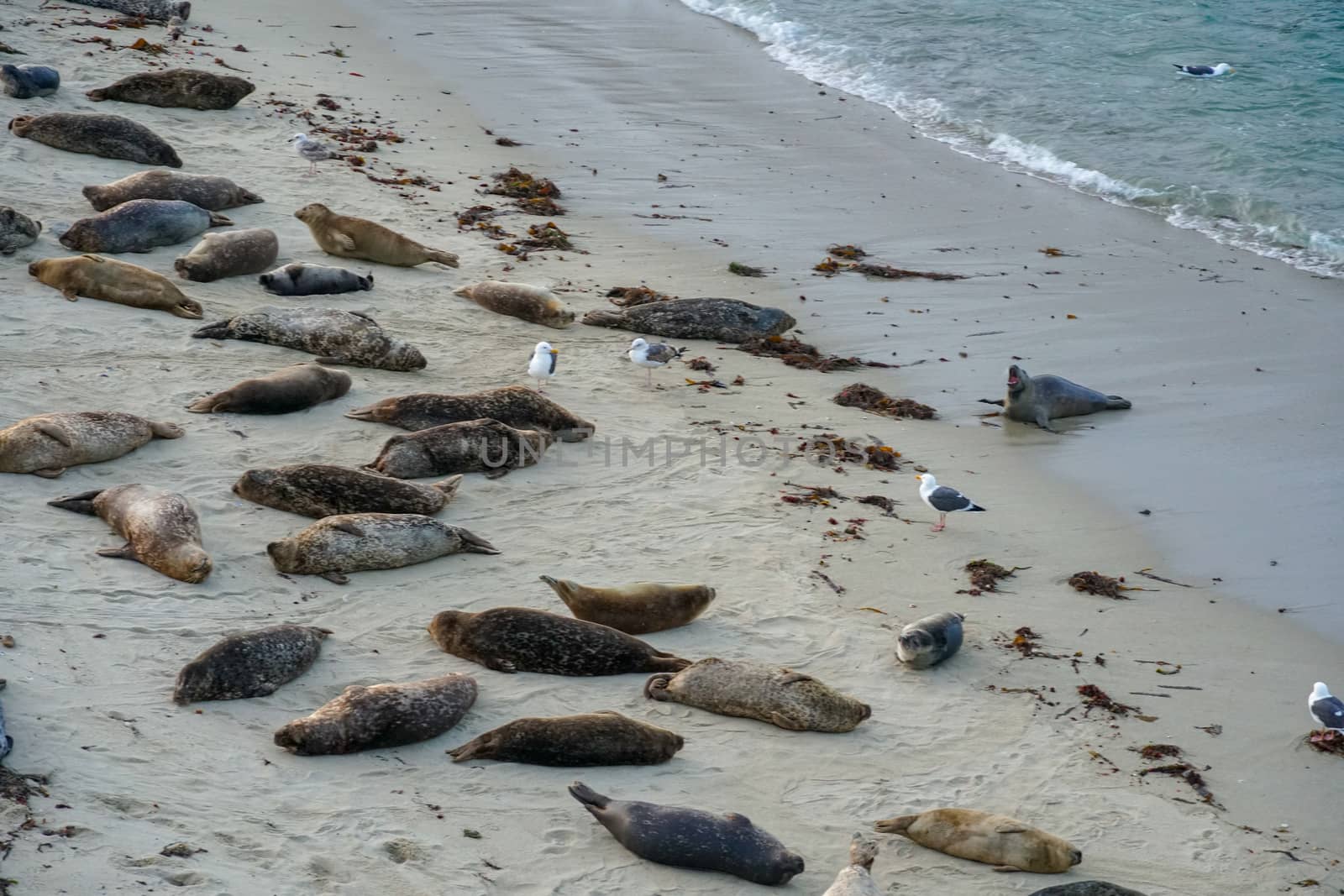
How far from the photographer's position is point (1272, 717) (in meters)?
5.61

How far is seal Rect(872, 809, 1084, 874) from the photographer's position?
4566 mm

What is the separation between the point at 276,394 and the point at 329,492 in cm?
123

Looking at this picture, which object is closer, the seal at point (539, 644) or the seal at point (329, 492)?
the seal at point (539, 644)

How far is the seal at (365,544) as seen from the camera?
5.92 m

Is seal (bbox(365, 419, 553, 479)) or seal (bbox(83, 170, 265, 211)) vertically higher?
seal (bbox(83, 170, 265, 211))

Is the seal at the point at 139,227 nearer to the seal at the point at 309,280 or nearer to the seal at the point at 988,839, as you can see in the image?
the seal at the point at 309,280

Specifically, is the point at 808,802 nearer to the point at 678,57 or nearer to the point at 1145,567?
the point at 1145,567

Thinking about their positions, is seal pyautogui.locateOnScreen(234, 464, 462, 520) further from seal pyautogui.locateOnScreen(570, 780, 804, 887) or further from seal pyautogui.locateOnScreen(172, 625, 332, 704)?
seal pyautogui.locateOnScreen(570, 780, 804, 887)

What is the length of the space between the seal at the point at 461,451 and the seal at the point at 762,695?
2.15 meters

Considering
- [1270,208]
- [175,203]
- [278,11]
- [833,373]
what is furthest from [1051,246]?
[278,11]

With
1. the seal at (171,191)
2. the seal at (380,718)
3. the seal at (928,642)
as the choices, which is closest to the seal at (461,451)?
the seal at (380,718)

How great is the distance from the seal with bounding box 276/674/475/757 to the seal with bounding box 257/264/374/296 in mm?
4733

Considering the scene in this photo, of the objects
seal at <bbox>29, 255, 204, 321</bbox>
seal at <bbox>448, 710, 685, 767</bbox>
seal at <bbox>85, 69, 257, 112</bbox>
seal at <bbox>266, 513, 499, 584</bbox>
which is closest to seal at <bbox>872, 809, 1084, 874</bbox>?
seal at <bbox>448, 710, 685, 767</bbox>

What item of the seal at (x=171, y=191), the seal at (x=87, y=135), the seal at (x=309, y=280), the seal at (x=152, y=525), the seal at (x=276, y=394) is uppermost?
the seal at (x=87, y=135)
